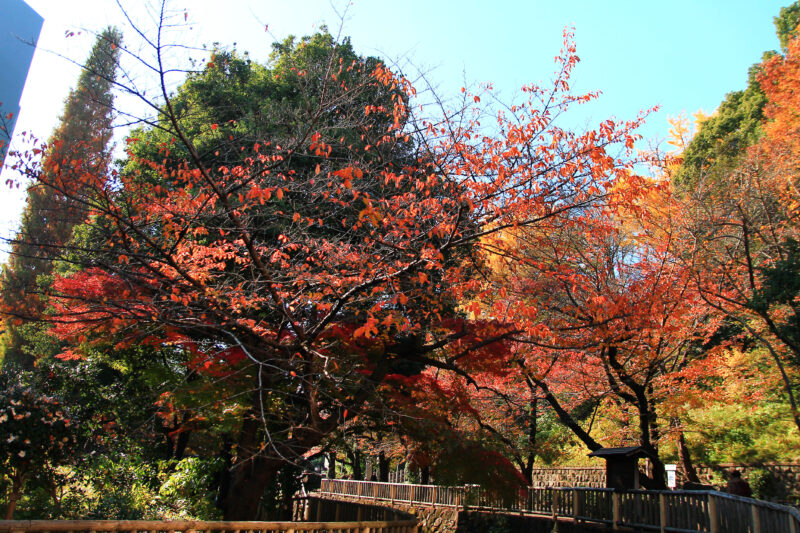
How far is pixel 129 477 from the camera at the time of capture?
411 inches

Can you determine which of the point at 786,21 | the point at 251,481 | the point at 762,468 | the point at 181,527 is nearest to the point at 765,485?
the point at 762,468

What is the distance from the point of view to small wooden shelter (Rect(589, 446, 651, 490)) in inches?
428

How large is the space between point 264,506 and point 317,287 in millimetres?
7842

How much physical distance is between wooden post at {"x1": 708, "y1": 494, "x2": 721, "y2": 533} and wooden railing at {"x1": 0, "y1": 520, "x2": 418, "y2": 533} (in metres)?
5.20

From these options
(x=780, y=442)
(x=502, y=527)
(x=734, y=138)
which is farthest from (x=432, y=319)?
(x=734, y=138)

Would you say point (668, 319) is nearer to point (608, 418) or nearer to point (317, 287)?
point (608, 418)

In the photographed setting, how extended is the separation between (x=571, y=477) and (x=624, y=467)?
23.8 feet

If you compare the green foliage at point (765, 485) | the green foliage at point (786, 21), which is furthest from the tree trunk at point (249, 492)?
the green foliage at point (786, 21)

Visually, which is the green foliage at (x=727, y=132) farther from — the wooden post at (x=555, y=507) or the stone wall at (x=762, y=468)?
the wooden post at (x=555, y=507)

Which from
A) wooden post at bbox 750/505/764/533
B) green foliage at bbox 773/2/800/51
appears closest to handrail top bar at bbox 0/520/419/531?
wooden post at bbox 750/505/764/533

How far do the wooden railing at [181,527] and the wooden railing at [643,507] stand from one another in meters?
4.57

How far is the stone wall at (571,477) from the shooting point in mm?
16531

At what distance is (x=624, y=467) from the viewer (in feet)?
36.2

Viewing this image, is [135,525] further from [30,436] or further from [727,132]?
[727,132]
